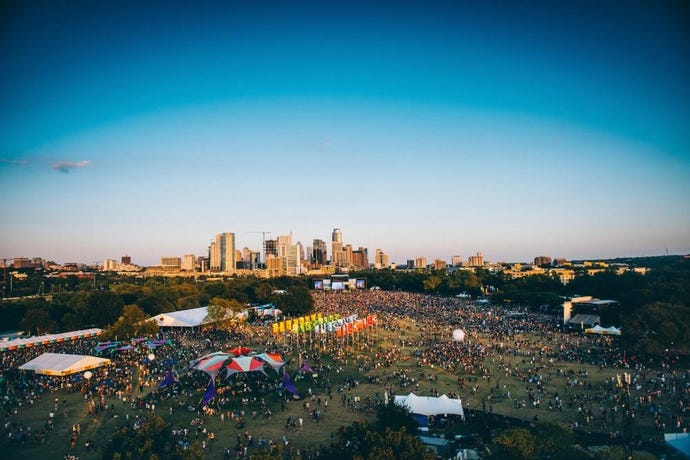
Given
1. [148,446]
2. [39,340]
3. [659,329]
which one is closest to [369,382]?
[148,446]

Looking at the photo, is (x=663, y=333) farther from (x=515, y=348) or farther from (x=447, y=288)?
(x=447, y=288)

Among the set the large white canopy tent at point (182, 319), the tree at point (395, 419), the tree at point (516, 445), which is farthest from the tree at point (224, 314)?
the tree at point (516, 445)

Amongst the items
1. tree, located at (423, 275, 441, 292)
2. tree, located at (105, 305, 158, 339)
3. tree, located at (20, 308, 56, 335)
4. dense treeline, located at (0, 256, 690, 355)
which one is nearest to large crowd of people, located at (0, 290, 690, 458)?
tree, located at (105, 305, 158, 339)

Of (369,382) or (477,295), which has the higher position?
(477,295)

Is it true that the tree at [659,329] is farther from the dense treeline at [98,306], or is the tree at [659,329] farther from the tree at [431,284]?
the tree at [431,284]

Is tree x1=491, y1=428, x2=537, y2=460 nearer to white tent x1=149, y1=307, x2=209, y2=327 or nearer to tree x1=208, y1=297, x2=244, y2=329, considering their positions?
tree x1=208, y1=297, x2=244, y2=329

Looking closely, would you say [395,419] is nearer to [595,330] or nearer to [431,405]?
[431,405]
